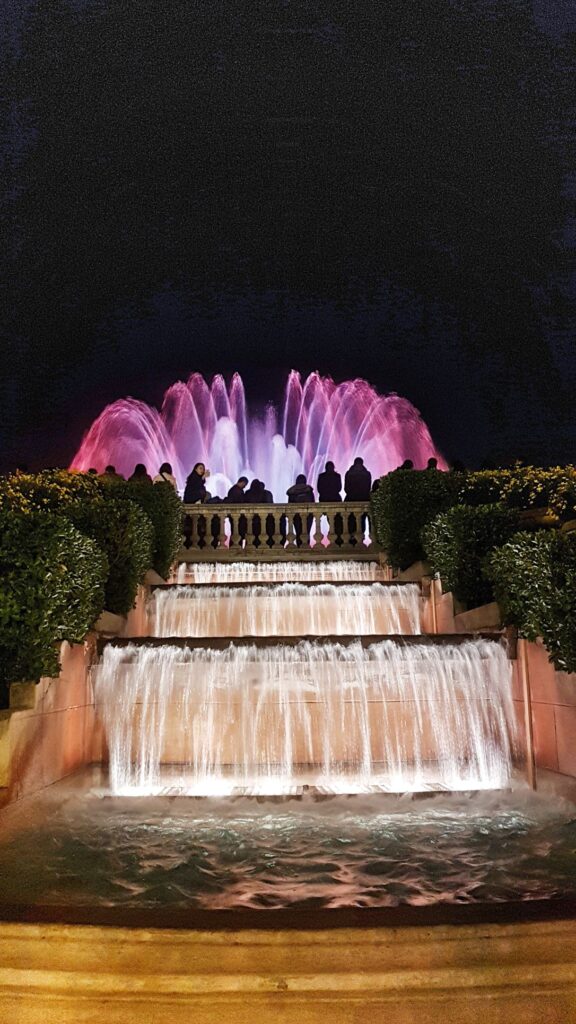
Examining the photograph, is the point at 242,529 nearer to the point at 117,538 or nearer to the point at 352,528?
the point at 352,528

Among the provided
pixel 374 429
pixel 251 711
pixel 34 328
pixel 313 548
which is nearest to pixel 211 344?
pixel 34 328

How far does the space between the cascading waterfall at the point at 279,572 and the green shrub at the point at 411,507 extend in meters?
0.69

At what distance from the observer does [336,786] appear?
24.7ft

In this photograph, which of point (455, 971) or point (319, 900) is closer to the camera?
point (455, 971)

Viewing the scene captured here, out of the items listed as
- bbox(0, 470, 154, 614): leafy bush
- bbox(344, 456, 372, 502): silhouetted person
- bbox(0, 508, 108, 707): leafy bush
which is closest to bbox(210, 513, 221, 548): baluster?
bbox(344, 456, 372, 502): silhouetted person

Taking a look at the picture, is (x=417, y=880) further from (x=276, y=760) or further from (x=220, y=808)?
(x=276, y=760)

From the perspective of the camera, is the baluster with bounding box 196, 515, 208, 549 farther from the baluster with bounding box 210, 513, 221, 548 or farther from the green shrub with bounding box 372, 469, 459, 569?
the green shrub with bounding box 372, 469, 459, 569

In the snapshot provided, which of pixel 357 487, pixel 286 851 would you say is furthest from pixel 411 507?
pixel 286 851

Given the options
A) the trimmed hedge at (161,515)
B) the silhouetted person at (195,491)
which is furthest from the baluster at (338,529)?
the trimmed hedge at (161,515)

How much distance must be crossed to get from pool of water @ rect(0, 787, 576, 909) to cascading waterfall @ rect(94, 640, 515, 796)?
2.51 ft

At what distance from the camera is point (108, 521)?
10.4m

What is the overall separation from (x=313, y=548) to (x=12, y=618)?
10.9 metres

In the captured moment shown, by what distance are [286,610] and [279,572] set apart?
109 inches

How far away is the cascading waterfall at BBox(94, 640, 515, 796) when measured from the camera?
25.6 ft
